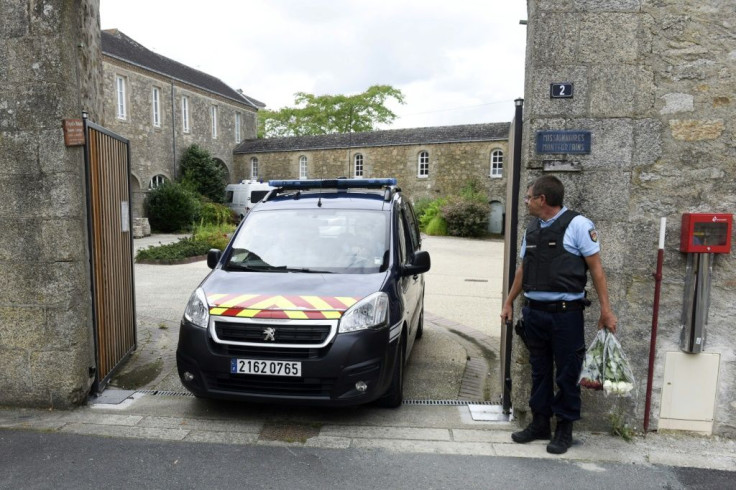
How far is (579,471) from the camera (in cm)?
357

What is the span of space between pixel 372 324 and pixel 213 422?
1597 millimetres

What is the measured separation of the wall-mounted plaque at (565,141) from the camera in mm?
3918

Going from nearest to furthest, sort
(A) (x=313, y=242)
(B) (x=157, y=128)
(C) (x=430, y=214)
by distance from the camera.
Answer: (A) (x=313, y=242)
(C) (x=430, y=214)
(B) (x=157, y=128)

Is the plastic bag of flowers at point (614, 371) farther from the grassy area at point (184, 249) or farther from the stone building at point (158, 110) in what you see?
the stone building at point (158, 110)

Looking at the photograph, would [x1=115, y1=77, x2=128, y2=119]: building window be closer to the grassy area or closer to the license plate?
the grassy area

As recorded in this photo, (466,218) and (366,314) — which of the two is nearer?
(366,314)

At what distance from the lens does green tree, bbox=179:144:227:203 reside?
3453 cm

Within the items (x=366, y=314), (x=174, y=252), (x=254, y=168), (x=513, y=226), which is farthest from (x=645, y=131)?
(x=254, y=168)

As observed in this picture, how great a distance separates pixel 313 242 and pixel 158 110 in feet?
105

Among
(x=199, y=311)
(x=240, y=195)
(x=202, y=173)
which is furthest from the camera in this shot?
(x=202, y=173)

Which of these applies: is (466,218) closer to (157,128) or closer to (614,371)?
(157,128)

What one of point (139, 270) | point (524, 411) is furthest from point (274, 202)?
point (139, 270)

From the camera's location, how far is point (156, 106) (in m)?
32.8

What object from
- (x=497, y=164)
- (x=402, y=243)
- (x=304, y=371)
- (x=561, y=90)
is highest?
(x=497, y=164)
